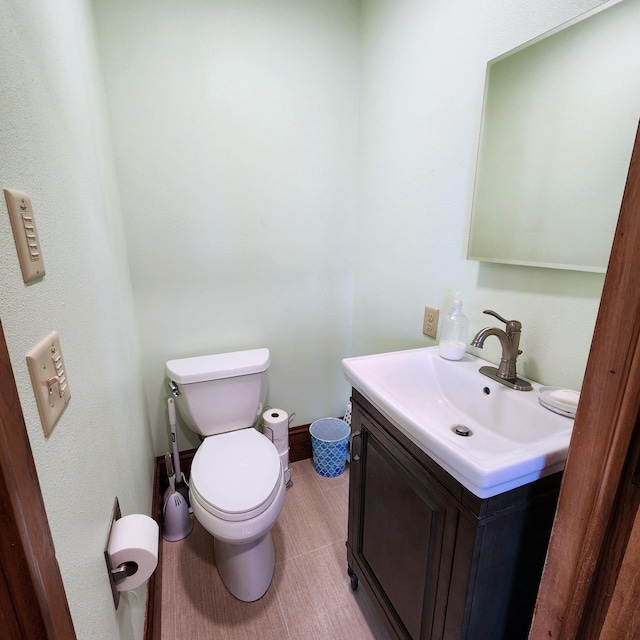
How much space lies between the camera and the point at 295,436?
2.07m

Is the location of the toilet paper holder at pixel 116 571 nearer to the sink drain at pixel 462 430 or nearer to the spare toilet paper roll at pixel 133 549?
the spare toilet paper roll at pixel 133 549

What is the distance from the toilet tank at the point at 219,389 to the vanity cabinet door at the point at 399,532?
665 mm

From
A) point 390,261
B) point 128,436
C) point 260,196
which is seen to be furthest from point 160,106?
point 128,436

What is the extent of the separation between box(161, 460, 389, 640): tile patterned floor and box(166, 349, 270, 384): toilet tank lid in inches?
29.8

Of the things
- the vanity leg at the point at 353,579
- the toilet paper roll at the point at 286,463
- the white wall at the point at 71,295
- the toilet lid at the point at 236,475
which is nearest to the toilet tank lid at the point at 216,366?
the toilet lid at the point at 236,475

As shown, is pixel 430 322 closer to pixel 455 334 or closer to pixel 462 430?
pixel 455 334

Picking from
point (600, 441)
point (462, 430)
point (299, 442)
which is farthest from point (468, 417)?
point (299, 442)

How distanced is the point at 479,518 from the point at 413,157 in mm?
1273

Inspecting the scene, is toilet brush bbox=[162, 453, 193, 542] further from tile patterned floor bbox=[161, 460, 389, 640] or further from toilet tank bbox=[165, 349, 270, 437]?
toilet tank bbox=[165, 349, 270, 437]

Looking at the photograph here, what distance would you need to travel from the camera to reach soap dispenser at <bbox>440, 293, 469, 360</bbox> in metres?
1.15

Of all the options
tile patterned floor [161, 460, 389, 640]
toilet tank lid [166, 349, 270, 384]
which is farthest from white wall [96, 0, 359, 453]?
tile patterned floor [161, 460, 389, 640]

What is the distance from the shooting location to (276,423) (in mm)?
1771

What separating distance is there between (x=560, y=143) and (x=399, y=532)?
1136mm

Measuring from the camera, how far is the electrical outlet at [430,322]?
1.35 metres
